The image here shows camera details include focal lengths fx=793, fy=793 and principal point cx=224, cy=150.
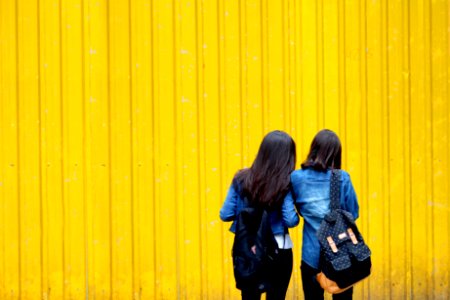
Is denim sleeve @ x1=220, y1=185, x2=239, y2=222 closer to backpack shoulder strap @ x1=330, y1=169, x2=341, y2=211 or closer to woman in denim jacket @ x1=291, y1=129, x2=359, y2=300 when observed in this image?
woman in denim jacket @ x1=291, y1=129, x2=359, y2=300

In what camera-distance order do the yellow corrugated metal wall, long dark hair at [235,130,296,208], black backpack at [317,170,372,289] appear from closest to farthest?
black backpack at [317,170,372,289]
long dark hair at [235,130,296,208]
the yellow corrugated metal wall

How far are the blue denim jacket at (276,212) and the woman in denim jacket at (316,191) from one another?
0.10 m

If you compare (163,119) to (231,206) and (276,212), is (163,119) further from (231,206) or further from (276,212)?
(276,212)

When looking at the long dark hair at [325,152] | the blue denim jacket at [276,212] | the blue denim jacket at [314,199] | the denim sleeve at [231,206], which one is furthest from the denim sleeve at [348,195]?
the denim sleeve at [231,206]

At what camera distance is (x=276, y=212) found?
5629mm

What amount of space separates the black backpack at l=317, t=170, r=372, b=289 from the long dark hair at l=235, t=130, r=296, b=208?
0.39 metres

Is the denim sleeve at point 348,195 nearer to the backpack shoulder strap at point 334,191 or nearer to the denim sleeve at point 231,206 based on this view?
the backpack shoulder strap at point 334,191

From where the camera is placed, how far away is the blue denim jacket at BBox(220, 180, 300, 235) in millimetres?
5586

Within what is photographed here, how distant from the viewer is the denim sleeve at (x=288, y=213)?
5.57 metres

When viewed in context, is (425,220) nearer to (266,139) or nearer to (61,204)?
(266,139)

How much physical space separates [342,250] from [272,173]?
0.72 metres

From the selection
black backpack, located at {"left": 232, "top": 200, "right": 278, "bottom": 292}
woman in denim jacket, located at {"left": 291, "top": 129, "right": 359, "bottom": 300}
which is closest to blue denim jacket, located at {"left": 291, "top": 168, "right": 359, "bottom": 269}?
woman in denim jacket, located at {"left": 291, "top": 129, "right": 359, "bottom": 300}

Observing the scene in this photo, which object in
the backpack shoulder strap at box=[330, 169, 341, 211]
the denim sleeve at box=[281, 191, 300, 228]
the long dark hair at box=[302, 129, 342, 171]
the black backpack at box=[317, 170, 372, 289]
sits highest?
the long dark hair at box=[302, 129, 342, 171]

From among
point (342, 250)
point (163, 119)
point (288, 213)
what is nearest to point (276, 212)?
point (288, 213)
